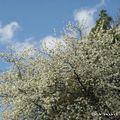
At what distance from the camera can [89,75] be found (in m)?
27.0

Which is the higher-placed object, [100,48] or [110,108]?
[100,48]

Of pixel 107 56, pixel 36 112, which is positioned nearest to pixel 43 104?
pixel 36 112

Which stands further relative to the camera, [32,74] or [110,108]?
[32,74]

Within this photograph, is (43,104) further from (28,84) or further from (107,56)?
(107,56)

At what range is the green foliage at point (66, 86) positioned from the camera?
26264mm

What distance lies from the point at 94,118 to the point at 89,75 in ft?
8.88

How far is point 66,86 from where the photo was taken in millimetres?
27078

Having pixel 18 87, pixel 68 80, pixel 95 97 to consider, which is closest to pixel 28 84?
pixel 18 87

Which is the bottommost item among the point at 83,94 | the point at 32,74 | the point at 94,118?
the point at 94,118

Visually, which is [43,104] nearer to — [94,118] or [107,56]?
[94,118]

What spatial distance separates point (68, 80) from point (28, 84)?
7.70 feet

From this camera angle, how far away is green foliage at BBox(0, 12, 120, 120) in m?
26.3

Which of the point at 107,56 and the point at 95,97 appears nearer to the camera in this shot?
the point at 95,97

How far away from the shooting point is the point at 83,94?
26719 millimetres
